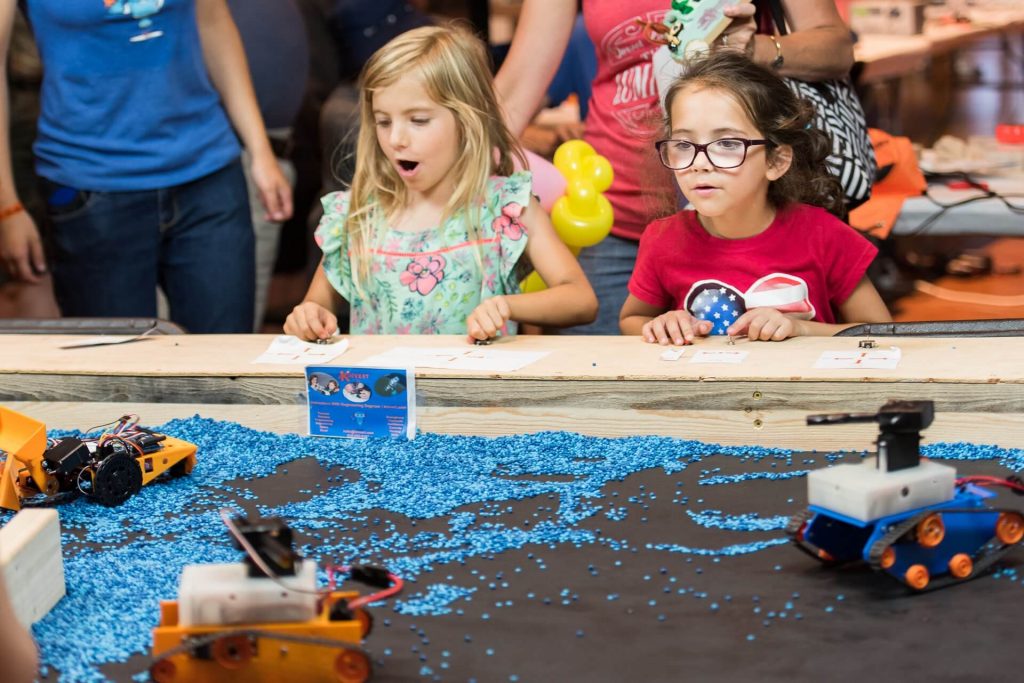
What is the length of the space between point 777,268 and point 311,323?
0.83 meters

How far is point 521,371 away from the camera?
72.8 inches

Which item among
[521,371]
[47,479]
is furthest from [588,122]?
[47,479]

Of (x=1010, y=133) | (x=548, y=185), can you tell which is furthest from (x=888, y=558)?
(x=1010, y=133)

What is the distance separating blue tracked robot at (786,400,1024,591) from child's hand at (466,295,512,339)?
2.91ft

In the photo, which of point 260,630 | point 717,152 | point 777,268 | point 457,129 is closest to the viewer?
point 260,630

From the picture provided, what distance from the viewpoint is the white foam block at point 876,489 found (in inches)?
46.8

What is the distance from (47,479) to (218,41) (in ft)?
4.95

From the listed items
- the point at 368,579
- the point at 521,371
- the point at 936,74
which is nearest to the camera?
the point at 368,579

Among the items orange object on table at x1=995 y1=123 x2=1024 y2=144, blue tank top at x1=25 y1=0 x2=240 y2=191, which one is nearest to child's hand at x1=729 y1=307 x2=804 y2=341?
blue tank top at x1=25 y1=0 x2=240 y2=191

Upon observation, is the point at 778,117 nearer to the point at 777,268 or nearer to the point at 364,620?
the point at 777,268

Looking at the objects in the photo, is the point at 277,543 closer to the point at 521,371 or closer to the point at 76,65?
the point at 521,371

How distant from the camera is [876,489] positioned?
3.89 feet

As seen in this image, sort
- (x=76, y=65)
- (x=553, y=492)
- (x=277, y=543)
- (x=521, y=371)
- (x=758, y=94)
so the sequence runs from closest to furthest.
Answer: (x=277, y=543)
(x=553, y=492)
(x=521, y=371)
(x=758, y=94)
(x=76, y=65)

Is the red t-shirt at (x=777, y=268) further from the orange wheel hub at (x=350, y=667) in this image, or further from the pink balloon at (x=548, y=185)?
the orange wheel hub at (x=350, y=667)
